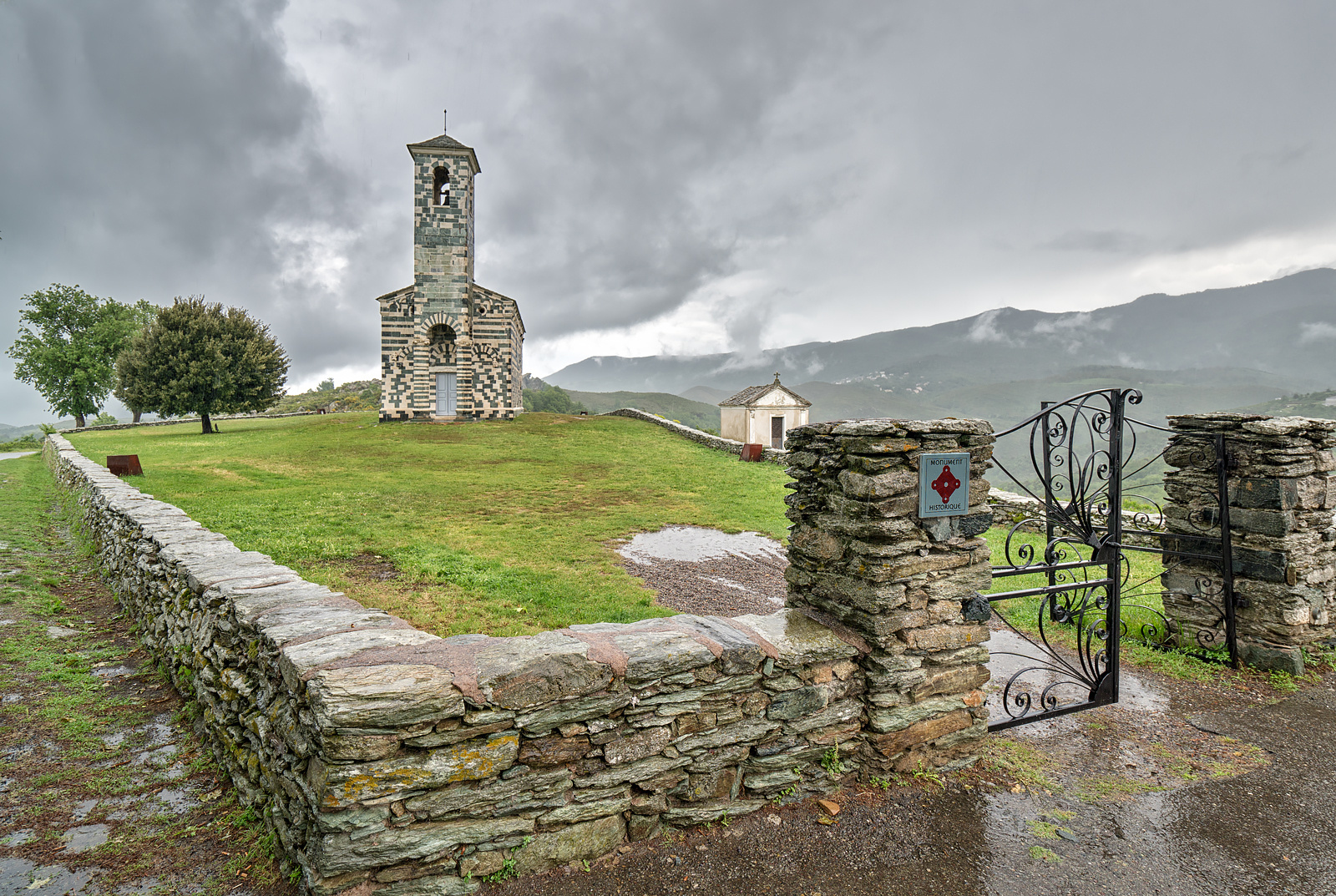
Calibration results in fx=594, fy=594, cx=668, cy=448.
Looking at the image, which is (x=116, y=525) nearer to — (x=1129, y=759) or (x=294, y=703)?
(x=294, y=703)

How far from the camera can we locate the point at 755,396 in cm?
2834

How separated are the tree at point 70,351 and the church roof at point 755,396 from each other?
150ft

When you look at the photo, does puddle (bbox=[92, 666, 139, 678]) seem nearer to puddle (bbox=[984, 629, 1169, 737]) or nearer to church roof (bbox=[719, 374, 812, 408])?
puddle (bbox=[984, 629, 1169, 737])

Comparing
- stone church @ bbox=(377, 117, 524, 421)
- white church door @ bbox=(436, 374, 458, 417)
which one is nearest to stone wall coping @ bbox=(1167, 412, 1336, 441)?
stone church @ bbox=(377, 117, 524, 421)

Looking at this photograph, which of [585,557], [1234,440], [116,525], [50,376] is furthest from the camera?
[50,376]

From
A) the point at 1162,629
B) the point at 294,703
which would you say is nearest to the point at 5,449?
the point at 294,703

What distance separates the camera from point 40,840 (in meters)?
3.46

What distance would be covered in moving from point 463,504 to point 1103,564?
11.5 m

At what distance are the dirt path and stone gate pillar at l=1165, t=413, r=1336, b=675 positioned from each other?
29.6ft

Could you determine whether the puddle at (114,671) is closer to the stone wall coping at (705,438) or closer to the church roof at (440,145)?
the stone wall coping at (705,438)

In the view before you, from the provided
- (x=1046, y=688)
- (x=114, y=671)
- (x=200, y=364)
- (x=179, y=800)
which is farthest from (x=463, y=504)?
(x=200, y=364)

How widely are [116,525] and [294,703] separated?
24.9 feet

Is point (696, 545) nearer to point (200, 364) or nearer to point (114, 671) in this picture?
point (114, 671)

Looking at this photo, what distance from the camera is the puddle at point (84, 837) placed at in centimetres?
345
